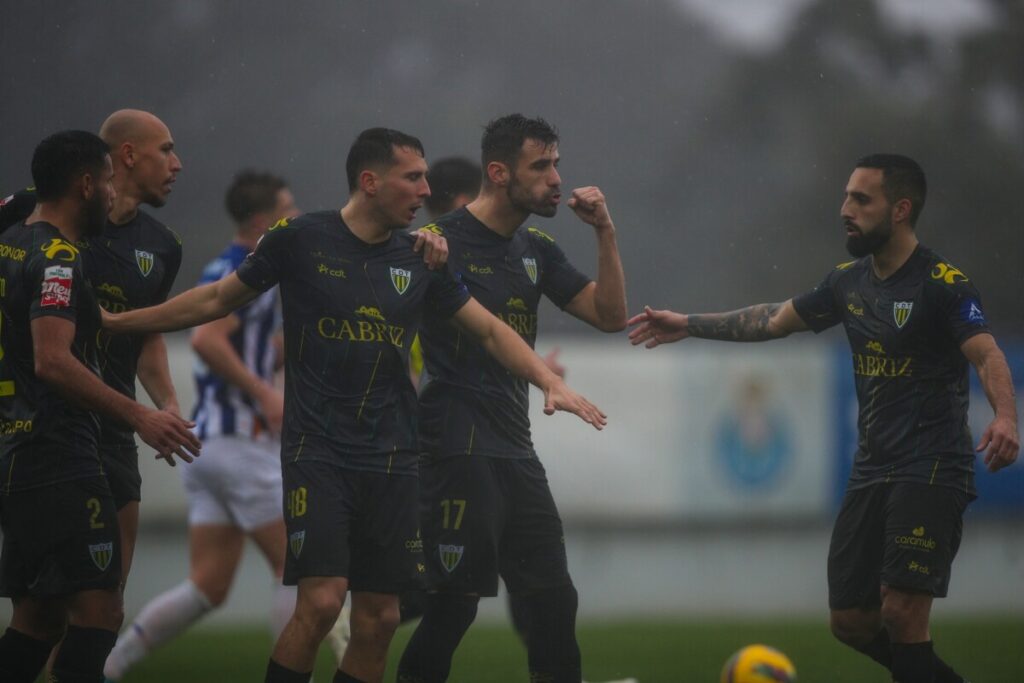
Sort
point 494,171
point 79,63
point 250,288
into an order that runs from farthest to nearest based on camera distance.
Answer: point 79,63
point 494,171
point 250,288

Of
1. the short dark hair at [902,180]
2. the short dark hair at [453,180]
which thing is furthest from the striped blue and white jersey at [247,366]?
the short dark hair at [902,180]

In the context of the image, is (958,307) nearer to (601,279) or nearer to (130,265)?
(601,279)

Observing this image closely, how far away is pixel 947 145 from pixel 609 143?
6244 mm

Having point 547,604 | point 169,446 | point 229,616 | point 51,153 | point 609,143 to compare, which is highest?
point 609,143

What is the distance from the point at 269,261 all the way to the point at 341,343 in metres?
0.42

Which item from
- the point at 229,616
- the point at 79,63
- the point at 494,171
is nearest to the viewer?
the point at 494,171

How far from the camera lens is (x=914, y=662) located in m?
6.62

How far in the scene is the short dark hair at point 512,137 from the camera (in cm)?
697

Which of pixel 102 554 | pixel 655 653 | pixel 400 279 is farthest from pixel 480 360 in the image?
pixel 655 653

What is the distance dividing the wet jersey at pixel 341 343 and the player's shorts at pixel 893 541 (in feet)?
6.47

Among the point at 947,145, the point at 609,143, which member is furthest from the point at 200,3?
the point at 947,145

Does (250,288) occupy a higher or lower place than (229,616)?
higher

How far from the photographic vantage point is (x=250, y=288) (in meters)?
6.25

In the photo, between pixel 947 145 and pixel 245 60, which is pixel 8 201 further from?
pixel 947 145
